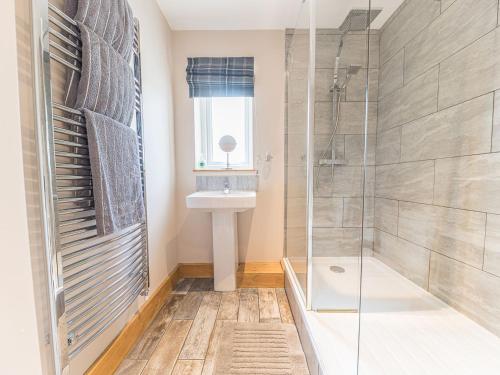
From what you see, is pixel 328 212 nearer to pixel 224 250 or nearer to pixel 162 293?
pixel 224 250

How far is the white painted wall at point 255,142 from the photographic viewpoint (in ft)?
7.03

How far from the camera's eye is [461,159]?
4.11 ft

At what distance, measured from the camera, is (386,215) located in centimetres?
183

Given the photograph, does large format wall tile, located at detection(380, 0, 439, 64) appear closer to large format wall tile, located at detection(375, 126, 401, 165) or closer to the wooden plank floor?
large format wall tile, located at detection(375, 126, 401, 165)

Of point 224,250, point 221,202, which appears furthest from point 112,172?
point 224,250

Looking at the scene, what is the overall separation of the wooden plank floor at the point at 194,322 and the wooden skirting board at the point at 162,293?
4cm

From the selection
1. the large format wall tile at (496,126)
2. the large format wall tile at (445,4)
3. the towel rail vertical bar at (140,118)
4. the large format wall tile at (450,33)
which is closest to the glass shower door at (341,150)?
the large format wall tile at (450,33)

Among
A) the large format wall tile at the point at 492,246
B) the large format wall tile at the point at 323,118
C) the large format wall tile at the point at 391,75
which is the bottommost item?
the large format wall tile at the point at 492,246

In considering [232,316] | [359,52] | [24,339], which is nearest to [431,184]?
[359,52]

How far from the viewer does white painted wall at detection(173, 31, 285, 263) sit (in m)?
2.14

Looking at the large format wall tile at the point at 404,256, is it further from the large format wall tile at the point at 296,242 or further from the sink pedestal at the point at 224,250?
the sink pedestal at the point at 224,250

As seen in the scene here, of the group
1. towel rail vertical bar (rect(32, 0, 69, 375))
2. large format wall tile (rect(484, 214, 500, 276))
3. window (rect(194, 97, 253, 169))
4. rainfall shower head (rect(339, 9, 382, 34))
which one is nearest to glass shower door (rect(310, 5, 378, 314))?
rainfall shower head (rect(339, 9, 382, 34))

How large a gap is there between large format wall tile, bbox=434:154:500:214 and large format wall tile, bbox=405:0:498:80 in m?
0.59

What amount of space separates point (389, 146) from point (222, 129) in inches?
55.8
